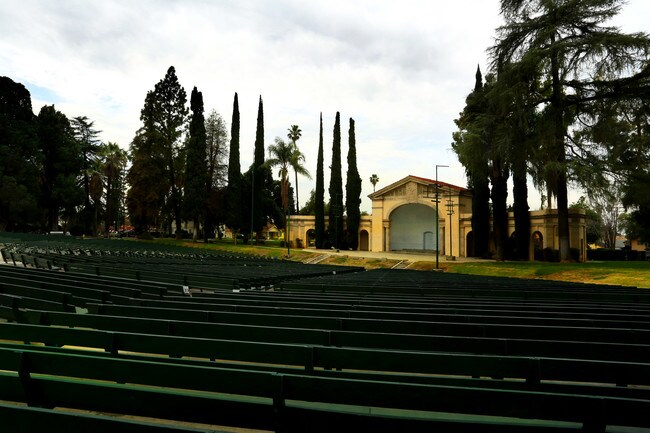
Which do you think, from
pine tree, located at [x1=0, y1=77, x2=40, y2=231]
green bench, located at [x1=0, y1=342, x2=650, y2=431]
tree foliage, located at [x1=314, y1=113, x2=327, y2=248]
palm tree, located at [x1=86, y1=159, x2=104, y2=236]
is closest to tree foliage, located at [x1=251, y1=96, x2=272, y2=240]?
tree foliage, located at [x1=314, y1=113, x2=327, y2=248]

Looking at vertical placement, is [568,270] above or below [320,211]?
below

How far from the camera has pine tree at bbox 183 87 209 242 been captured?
53.0m

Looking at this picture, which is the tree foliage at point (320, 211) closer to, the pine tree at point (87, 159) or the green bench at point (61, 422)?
the pine tree at point (87, 159)

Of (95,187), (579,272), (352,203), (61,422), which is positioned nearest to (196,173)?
(352,203)

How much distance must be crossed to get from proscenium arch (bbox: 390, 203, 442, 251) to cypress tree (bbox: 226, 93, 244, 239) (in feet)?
67.3

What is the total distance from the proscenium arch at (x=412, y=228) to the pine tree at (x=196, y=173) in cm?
2455

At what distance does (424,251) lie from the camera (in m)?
57.3

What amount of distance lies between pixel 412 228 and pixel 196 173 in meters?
28.8

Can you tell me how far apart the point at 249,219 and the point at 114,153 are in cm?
2695

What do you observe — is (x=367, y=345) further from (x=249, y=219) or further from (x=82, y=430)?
(x=249, y=219)

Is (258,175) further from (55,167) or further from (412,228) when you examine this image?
(55,167)

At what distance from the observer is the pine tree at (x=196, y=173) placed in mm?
52969

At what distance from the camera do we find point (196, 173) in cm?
5356

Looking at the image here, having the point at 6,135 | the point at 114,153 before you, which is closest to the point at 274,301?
the point at 6,135
